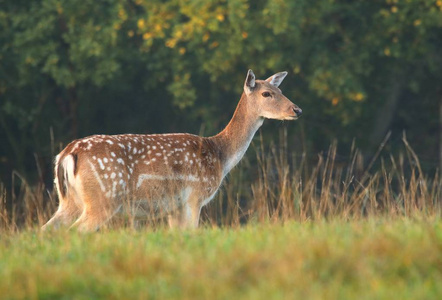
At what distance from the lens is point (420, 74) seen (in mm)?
18531

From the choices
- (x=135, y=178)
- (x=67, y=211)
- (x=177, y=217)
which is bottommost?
Answer: (x=177, y=217)

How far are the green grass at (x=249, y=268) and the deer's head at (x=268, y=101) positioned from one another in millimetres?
3627

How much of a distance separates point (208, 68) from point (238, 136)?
6257mm

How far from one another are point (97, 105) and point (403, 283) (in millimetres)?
14366

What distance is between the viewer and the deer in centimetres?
825

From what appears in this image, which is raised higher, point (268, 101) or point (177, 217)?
point (268, 101)

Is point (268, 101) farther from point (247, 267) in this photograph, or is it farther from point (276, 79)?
point (247, 267)

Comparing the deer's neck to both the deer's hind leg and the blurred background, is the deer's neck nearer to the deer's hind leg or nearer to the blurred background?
the deer's hind leg

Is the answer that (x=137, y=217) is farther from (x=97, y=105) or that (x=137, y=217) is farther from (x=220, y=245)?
(x=97, y=105)

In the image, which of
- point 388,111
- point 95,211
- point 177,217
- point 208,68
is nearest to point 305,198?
point 208,68

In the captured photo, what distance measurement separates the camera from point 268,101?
32.4ft

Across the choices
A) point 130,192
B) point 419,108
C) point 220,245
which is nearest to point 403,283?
point 220,245

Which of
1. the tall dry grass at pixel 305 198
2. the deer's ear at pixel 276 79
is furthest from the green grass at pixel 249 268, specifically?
the deer's ear at pixel 276 79

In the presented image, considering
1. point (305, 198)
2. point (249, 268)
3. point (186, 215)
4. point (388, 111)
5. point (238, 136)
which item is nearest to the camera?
point (249, 268)
